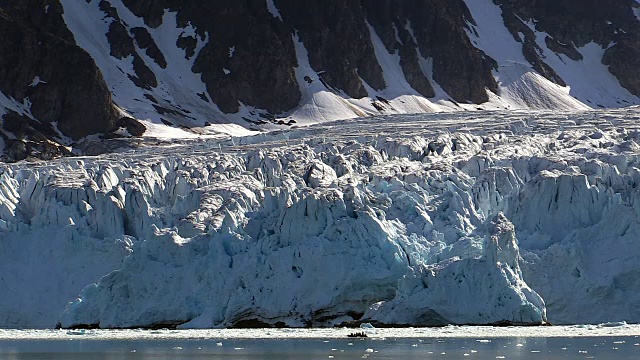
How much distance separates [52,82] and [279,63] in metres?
18.8

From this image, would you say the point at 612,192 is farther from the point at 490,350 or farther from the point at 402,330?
the point at 490,350

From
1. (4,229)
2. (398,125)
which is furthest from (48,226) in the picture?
(398,125)

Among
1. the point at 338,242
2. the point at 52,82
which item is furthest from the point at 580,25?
the point at 338,242

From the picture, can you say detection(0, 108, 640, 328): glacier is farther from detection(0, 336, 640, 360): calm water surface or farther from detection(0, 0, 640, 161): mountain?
detection(0, 0, 640, 161): mountain

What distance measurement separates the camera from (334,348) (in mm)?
34219

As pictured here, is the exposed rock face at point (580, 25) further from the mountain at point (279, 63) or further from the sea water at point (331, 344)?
the sea water at point (331, 344)

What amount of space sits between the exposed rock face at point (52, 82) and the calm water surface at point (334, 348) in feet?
192

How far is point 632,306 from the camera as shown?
129 ft

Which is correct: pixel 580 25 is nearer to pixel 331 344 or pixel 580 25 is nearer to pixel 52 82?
pixel 52 82

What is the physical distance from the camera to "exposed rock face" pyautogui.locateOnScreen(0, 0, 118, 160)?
95688 mm

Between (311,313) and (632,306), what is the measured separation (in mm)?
8744

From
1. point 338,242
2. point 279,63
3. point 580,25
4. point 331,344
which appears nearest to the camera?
point 331,344

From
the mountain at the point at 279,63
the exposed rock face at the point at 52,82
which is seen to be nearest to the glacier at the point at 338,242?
the mountain at the point at 279,63

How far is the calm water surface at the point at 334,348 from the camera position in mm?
31875
